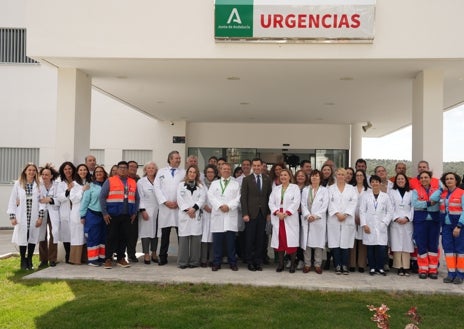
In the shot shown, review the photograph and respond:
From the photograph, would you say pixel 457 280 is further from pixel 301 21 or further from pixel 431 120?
pixel 301 21

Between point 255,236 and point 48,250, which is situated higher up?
point 255,236

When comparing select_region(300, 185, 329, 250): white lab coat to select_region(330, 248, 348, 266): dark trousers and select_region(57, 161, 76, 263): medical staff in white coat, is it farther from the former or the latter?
select_region(57, 161, 76, 263): medical staff in white coat

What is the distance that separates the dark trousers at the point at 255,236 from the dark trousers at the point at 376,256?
177 centimetres

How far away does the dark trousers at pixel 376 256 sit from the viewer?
777 centimetres

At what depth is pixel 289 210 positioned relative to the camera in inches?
301

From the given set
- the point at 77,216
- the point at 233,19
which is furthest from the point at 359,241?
the point at 77,216

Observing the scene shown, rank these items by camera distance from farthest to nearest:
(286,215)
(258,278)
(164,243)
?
(164,243) < (286,215) < (258,278)

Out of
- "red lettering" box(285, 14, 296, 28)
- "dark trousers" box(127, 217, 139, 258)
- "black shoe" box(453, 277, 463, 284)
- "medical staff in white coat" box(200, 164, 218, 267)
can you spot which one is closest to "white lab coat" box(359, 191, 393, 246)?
"black shoe" box(453, 277, 463, 284)

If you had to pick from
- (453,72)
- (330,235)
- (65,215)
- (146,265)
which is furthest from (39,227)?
(453,72)

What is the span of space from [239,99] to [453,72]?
5.57 m

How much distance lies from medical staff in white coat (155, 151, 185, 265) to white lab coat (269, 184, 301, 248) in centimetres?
171

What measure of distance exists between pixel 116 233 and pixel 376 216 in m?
4.26

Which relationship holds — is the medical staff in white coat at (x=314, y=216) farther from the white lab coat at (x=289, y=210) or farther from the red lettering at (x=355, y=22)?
the red lettering at (x=355, y=22)

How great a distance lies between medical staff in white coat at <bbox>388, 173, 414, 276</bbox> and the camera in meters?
7.68
